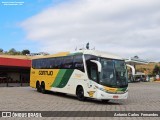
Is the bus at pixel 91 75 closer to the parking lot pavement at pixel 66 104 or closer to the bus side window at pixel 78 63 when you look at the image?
the bus side window at pixel 78 63

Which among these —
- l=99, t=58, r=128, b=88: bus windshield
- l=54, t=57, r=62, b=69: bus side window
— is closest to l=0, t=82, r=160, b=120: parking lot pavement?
l=99, t=58, r=128, b=88: bus windshield

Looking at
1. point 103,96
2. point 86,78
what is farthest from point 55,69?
point 103,96

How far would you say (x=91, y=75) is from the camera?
21.4m

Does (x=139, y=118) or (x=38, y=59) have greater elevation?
(x=38, y=59)

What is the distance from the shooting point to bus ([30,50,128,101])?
67.5 ft

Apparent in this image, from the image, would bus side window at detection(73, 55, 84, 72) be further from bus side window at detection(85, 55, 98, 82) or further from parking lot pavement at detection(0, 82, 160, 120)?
parking lot pavement at detection(0, 82, 160, 120)

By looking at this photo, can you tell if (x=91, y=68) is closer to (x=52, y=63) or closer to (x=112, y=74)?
(x=112, y=74)

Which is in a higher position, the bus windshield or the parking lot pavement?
the bus windshield

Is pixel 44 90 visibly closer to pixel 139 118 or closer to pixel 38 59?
pixel 38 59

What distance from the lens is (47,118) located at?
12.8 m

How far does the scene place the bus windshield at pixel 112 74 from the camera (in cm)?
2064

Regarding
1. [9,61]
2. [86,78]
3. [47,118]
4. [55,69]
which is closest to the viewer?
[47,118]

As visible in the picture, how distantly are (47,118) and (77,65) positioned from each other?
1067 cm

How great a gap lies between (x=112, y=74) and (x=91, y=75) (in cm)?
132
